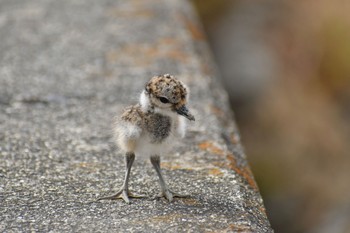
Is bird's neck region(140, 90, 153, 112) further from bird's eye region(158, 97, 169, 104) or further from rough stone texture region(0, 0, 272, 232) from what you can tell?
rough stone texture region(0, 0, 272, 232)

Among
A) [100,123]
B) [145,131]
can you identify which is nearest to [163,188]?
[145,131]

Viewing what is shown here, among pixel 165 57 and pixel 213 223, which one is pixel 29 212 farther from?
pixel 165 57

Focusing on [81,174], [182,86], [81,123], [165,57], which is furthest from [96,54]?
[182,86]

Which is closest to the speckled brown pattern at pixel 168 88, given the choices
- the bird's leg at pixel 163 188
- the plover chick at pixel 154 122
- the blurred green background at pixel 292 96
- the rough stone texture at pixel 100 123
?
the plover chick at pixel 154 122

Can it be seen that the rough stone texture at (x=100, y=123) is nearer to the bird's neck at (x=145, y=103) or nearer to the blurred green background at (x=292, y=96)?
the bird's neck at (x=145, y=103)

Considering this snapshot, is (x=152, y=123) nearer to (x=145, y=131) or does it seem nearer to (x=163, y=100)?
(x=145, y=131)

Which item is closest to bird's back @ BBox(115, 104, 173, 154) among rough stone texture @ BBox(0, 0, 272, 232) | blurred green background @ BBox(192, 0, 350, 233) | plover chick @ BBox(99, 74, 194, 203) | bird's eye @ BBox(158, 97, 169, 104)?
plover chick @ BBox(99, 74, 194, 203)

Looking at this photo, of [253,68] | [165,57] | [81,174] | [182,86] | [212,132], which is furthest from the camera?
[253,68]
